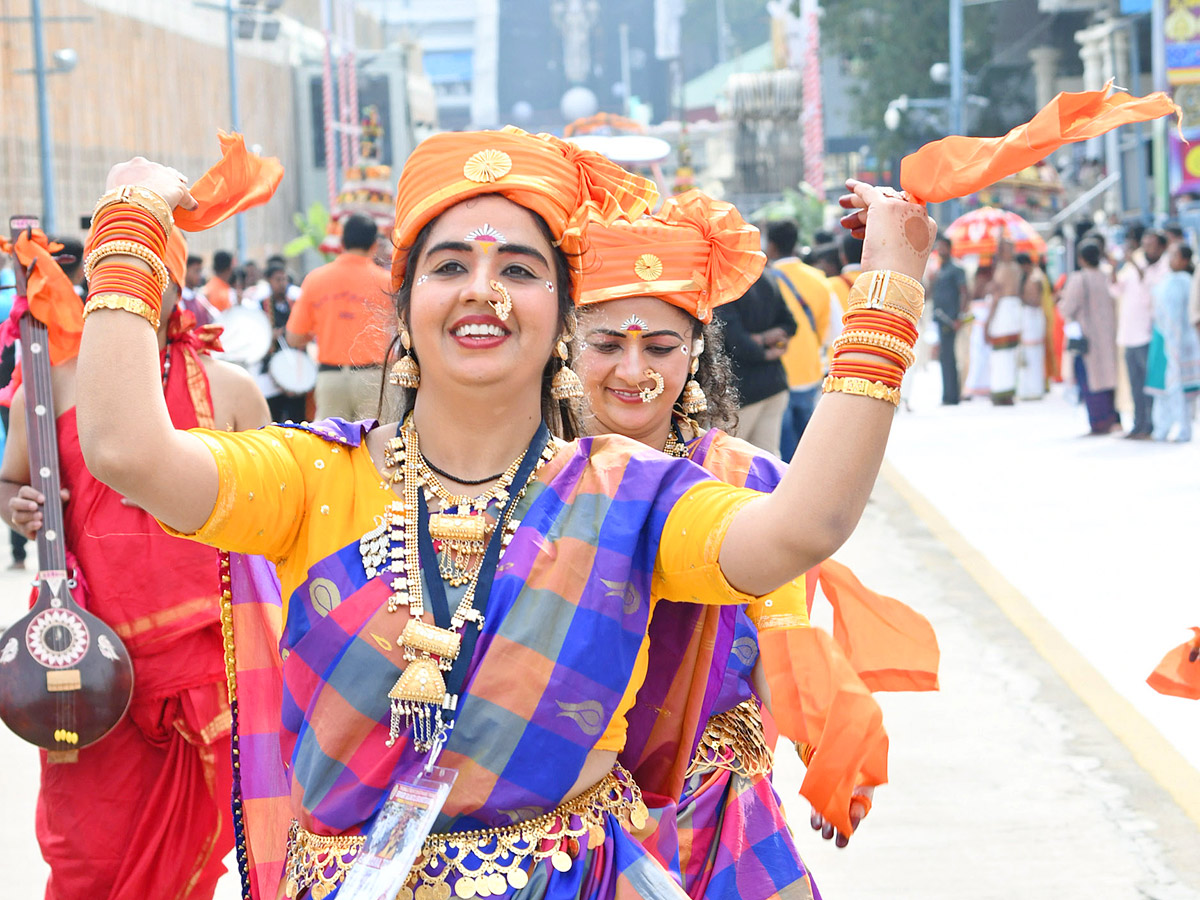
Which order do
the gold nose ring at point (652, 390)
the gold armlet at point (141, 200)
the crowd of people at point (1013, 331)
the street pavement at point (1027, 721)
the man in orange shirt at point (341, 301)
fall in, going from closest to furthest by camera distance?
the gold armlet at point (141, 200) < the gold nose ring at point (652, 390) < the street pavement at point (1027, 721) < the crowd of people at point (1013, 331) < the man in orange shirt at point (341, 301)

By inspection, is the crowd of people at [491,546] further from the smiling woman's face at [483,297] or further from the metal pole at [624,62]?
the metal pole at [624,62]

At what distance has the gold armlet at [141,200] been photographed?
206cm

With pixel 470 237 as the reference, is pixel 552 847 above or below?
below

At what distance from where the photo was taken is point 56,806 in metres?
3.63

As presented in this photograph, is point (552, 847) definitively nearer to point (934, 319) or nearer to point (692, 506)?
point (692, 506)

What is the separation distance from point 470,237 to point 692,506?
48 cm

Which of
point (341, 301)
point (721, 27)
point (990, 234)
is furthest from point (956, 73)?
point (721, 27)

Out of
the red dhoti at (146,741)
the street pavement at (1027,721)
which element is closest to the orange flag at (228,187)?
the red dhoti at (146,741)

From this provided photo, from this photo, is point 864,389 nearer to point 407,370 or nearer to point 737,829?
point 407,370

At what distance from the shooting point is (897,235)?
1999 mm

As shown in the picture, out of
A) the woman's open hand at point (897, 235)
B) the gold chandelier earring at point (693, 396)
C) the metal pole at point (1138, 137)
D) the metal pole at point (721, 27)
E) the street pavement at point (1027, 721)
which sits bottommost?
the street pavement at point (1027, 721)

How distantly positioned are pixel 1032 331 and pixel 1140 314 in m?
3.97

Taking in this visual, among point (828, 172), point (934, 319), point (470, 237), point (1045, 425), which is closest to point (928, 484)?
point (1045, 425)

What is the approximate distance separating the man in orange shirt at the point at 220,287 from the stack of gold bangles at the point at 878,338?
11.6 m
